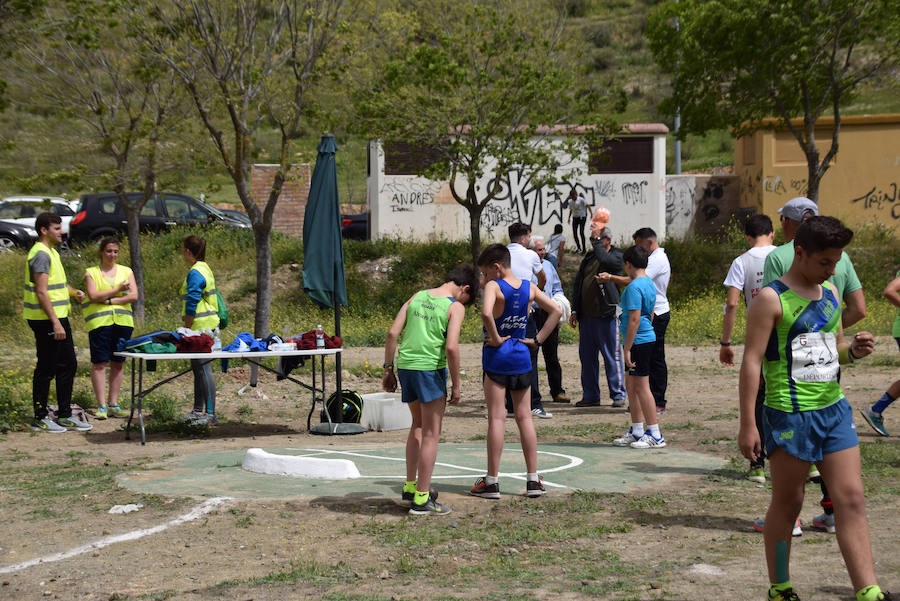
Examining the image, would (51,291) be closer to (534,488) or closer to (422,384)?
(422,384)

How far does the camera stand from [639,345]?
8.81 m

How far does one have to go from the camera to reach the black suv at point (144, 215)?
28625mm

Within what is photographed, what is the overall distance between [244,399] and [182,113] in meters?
10.2

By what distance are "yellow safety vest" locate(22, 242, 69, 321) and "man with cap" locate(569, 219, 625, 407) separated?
5.52m

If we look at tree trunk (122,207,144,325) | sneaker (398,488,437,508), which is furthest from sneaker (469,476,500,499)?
tree trunk (122,207,144,325)

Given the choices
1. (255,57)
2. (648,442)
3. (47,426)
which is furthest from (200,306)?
(255,57)

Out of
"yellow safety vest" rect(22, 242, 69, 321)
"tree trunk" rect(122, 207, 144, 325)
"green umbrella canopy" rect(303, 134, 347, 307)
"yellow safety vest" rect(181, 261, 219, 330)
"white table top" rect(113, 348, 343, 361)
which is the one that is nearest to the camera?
"white table top" rect(113, 348, 343, 361)

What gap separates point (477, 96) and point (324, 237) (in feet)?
43.1

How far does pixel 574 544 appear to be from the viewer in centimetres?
605

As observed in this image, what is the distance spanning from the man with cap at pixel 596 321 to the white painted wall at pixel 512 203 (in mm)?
15732

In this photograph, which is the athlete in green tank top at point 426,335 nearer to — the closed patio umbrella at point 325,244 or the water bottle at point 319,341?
the water bottle at point 319,341

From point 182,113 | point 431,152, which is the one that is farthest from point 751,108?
point 182,113

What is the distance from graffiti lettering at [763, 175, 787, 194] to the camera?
28.5 meters

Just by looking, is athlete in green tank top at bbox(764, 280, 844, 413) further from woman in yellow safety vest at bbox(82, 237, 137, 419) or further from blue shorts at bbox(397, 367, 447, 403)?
woman in yellow safety vest at bbox(82, 237, 137, 419)
